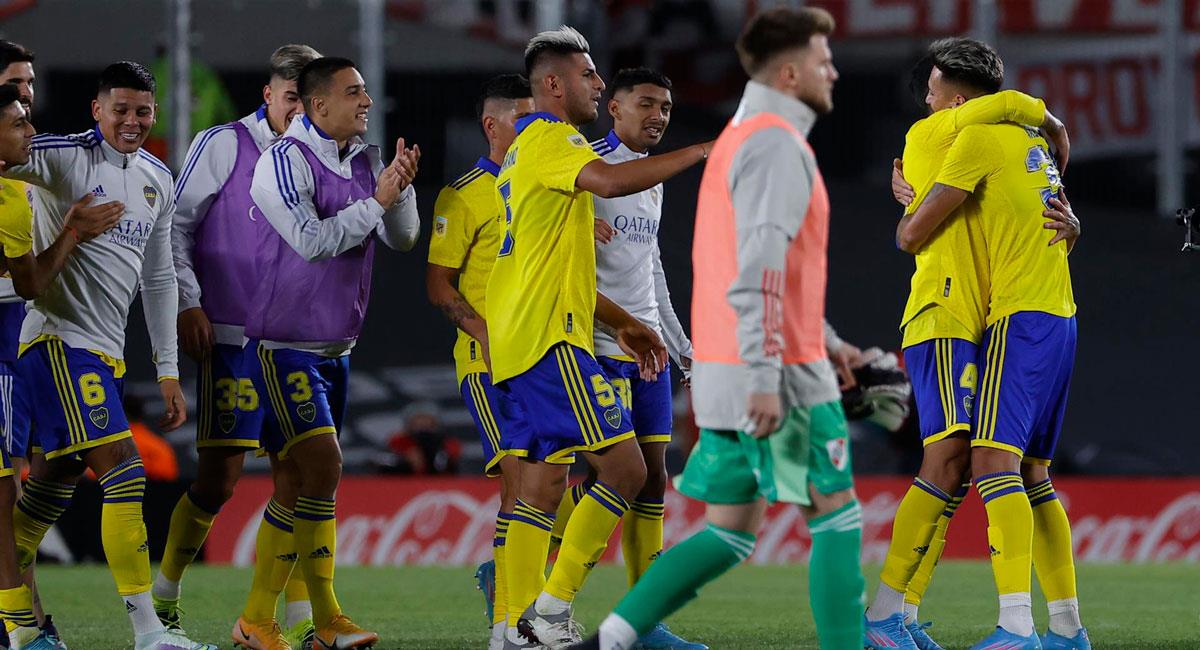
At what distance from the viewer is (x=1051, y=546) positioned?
6.04m

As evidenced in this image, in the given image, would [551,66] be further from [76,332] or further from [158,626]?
[158,626]

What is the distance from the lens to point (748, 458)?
4.77m

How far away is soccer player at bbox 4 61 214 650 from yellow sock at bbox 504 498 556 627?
1.14 meters

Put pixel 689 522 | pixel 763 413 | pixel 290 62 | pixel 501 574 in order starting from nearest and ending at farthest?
1. pixel 763 413
2. pixel 501 574
3. pixel 290 62
4. pixel 689 522

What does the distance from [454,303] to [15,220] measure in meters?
1.70

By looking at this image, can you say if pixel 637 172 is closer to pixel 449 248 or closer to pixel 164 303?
pixel 449 248

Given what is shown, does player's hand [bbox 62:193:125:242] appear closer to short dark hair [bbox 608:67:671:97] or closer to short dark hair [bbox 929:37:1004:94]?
short dark hair [bbox 608:67:671:97]

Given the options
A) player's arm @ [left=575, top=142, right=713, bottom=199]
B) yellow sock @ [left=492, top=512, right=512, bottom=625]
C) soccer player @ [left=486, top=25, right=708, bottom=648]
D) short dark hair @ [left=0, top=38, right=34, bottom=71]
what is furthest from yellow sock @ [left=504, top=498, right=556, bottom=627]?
short dark hair @ [left=0, top=38, right=34, bottom=71]

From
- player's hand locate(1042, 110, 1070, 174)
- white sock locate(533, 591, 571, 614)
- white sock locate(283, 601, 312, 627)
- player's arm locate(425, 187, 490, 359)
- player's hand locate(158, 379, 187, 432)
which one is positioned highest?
player's hand locate(1042, 110, 1070, 174)

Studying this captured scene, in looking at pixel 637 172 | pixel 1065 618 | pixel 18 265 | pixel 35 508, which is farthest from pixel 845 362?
pixel 35 508

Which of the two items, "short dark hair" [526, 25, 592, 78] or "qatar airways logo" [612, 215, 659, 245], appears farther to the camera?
"qatar airways logo" [612, 215, 659, 245]

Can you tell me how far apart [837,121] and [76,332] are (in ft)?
39.3

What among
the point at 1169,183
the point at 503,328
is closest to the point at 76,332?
the point at 503,328

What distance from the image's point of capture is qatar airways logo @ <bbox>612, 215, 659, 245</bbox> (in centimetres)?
657
